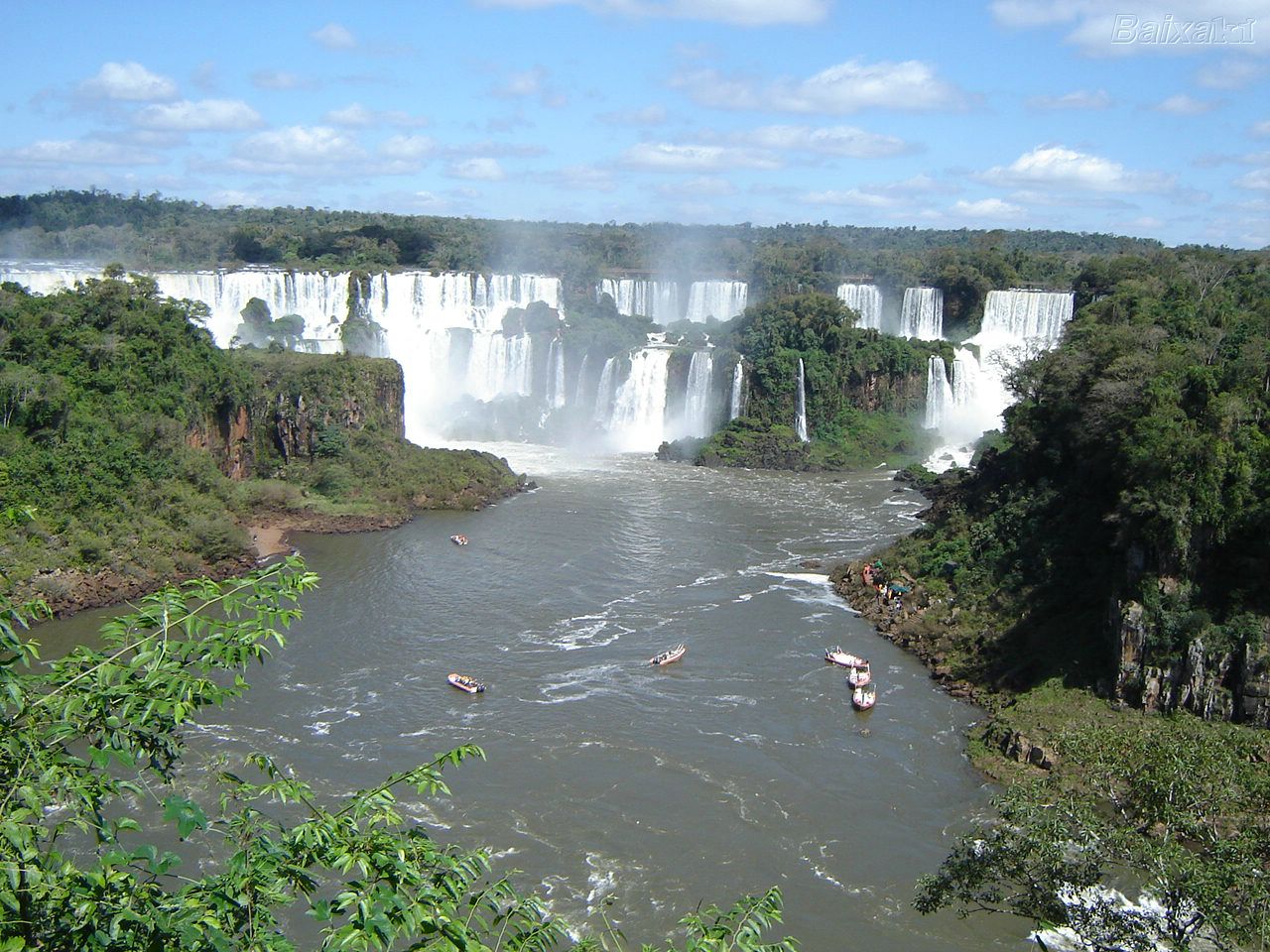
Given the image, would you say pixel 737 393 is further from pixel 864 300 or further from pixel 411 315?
pixel 411 315

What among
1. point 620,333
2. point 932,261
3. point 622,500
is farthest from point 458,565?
point 932,261

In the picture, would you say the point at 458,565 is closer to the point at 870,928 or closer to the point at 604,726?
the point at 604,726

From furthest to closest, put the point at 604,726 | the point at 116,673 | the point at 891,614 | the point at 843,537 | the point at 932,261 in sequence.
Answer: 1. the point at 932,261
2. the point at 843,537
3. the point at 891,614
4. the point at 604,726
5. the point at 116,673

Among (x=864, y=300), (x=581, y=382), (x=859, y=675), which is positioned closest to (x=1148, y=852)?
(x=859, y=675)

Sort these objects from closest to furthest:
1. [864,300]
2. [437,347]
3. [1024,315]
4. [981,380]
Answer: [981,380] → [1024,315] → [437,347] → [864,300]

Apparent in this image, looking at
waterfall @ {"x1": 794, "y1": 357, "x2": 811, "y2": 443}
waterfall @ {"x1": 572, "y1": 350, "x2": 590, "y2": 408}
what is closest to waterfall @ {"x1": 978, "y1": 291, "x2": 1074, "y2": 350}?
waterfall @ {"x1": 794, "y1": 357, "x2": 811, "y2": 443}

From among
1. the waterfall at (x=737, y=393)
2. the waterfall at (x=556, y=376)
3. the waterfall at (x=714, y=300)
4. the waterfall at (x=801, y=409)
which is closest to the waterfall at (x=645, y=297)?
the waterfall at (x=714, y=300)
